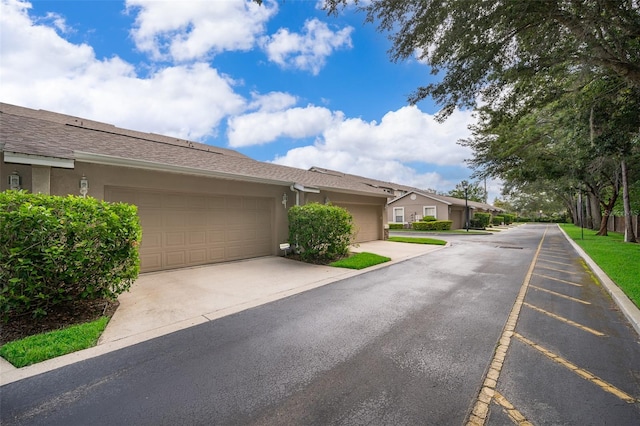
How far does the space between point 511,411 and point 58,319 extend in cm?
596

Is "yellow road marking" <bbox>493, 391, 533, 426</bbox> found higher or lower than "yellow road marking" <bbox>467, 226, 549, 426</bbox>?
lower

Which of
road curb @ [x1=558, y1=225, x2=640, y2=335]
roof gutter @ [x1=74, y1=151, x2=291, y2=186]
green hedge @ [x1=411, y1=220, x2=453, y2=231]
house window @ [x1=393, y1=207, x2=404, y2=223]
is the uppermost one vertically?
roof gutter @ [x1=74, y1=151, x2=291, y2=186]

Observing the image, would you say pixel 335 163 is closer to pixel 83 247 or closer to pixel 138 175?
pixel 138 175

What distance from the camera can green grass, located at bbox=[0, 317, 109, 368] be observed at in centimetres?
328

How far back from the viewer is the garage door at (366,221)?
15.7 m

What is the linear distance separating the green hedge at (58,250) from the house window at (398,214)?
2969cm

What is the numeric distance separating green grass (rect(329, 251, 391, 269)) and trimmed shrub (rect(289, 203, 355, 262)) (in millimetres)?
490

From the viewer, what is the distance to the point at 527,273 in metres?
8.22

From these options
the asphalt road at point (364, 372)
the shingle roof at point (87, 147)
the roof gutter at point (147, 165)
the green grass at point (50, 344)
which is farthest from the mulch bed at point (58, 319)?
the roof gutter at point (147, 165)

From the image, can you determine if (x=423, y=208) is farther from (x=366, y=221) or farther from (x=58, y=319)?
(x=58, y=319)

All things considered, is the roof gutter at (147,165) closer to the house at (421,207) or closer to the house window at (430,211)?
the house at (421,207)

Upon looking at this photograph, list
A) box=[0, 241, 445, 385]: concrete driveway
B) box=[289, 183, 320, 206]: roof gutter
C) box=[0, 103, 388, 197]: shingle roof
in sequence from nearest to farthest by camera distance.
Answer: box=[0, 241, 445, 385]: concrete driveway, box=[0, 103, 388, 197]: shingle roof, box=[289, 183, 320, 206]: roof gutter

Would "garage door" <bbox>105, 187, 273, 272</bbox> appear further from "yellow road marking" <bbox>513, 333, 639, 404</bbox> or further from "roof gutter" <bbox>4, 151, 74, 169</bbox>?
"yellow road marking" <bbox>513, 333, 639, 404</bbox>

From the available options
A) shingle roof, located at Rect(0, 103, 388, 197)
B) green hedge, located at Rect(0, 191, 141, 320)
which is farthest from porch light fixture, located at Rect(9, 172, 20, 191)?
green hedge, located at Rect(0, 191, 141, 320)
